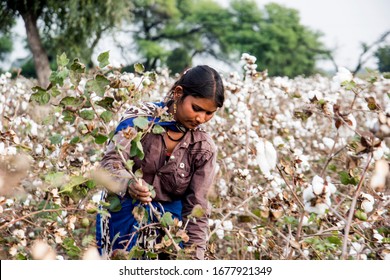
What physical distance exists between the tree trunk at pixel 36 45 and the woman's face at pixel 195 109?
11.2 meters

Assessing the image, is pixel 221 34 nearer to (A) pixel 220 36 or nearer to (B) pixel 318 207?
(A) pixel 220 36

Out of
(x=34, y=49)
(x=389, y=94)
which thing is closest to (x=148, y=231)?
(x=389, y=94)

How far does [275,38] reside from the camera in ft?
102

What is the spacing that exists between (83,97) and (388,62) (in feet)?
54.6

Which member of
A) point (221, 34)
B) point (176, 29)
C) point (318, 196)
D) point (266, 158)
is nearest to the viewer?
point (318, 196)

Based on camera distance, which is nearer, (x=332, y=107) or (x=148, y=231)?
(x=332, y=107)

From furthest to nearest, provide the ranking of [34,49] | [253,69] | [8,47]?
[8,47] → [34,49] → [253,69]

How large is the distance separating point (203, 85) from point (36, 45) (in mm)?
11698

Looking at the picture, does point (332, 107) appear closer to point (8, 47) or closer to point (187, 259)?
point (187, 259)

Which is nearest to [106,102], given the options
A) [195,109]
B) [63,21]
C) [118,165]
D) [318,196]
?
[118,165]

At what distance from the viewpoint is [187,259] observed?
1.28 meters

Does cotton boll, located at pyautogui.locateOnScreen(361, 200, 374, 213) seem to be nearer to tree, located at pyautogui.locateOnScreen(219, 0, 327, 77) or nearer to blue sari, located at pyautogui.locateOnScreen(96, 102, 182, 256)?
blue sari, located at pyautogui.locateOnScreen(96, 102, 182, 256)

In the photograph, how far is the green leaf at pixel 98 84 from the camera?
1.17 m
